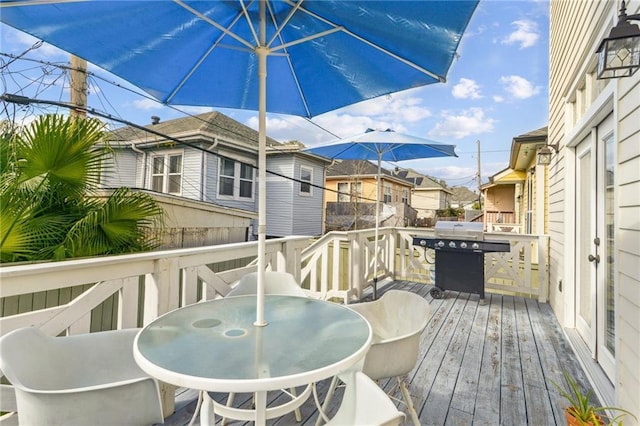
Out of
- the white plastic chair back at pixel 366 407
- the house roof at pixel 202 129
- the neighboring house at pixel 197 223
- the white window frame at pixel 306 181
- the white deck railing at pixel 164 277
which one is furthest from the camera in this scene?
the white window frame at pixel 306 181

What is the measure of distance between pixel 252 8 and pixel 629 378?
3.21 metres

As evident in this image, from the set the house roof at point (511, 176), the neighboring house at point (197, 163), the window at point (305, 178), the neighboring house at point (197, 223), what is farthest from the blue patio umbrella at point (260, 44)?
the house roof at point (511, 176)

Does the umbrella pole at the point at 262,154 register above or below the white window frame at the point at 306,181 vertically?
below

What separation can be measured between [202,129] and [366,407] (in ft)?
33.1

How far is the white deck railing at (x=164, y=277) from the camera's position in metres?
1.58

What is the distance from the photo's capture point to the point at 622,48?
5.62ft

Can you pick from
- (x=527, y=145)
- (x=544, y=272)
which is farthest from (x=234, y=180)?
(x=544, y=272)

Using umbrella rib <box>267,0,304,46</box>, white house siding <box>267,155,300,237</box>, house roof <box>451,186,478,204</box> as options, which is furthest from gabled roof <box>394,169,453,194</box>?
umbrella rib <box>267,0,304,46</box>

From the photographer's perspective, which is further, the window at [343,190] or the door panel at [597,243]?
the window at [343,190]

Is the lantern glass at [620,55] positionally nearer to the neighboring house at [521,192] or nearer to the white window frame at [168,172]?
the neighboring house at [521,192]

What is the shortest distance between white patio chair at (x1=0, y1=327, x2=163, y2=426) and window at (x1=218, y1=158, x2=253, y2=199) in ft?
29.8

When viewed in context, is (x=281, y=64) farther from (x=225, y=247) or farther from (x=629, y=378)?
(x=629, y=378)

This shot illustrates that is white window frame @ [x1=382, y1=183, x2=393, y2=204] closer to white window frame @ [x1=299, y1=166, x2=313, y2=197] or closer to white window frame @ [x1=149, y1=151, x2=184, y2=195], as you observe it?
white window frame @ [x1=299, y1=166, x2=313, y2=197]

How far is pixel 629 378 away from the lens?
1.89 m
